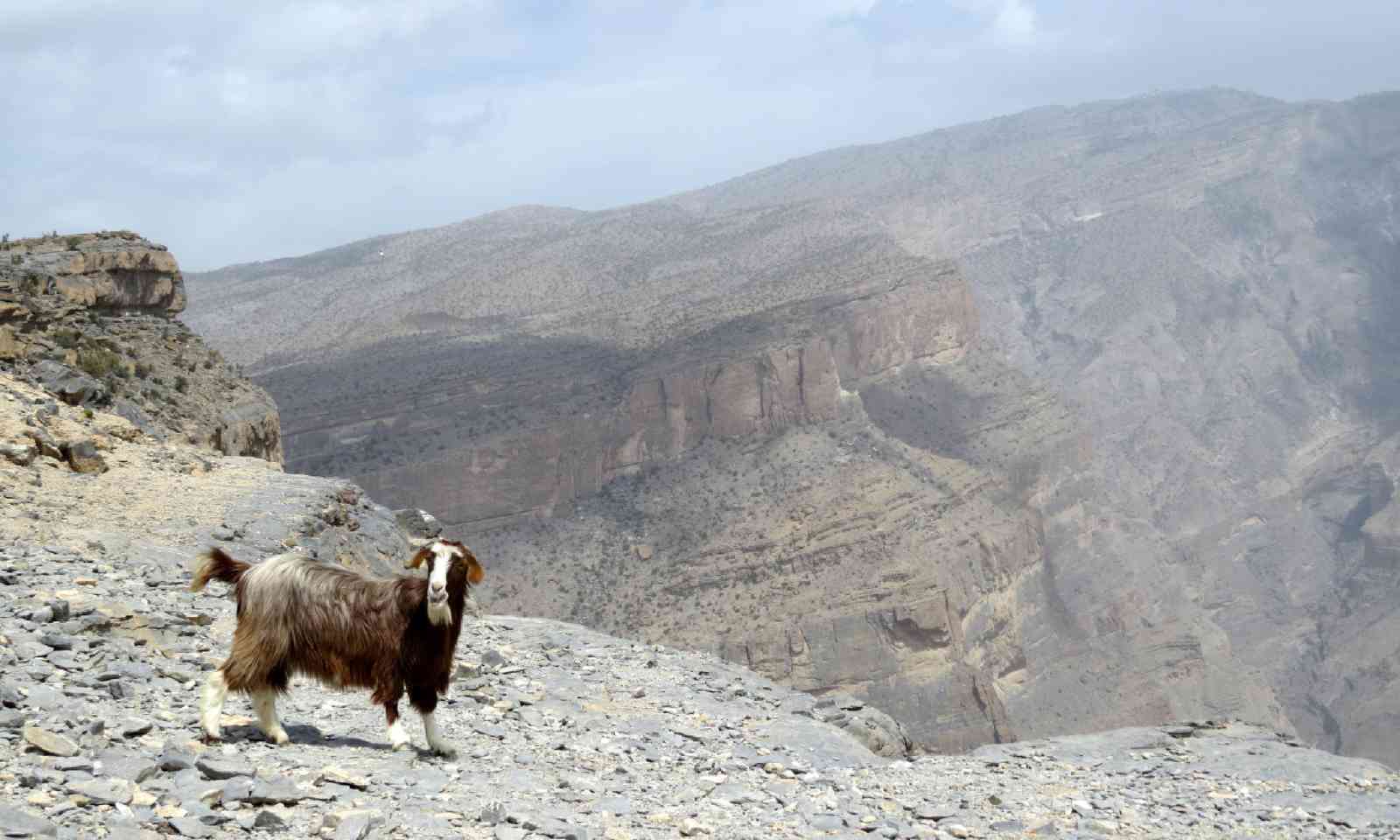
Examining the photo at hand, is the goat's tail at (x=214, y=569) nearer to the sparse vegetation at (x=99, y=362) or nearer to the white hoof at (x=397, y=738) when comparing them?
the white hoof at (x=397, y=738)

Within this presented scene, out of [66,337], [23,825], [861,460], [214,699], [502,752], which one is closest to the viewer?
[23,825]

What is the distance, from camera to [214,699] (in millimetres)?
9031

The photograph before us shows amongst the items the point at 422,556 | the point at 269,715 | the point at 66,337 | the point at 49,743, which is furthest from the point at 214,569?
the point at 66,337

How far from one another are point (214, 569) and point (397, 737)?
1799 mm

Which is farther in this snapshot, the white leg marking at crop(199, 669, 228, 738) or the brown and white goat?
the brown and white goat

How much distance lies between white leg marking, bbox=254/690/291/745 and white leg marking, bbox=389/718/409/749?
2.27 ft

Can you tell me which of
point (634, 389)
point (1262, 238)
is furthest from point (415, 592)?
point (1262, 238)

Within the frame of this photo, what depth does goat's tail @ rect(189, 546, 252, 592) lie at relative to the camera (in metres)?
9.73

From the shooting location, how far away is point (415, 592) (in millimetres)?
9570

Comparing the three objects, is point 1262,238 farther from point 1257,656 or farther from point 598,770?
point 598,770

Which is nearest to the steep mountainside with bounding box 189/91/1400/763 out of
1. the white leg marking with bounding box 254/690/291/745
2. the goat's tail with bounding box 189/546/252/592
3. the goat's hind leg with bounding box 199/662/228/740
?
the goat's tail with bounding box 189/546/252/592

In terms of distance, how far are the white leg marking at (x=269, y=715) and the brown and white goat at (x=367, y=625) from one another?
11 cm

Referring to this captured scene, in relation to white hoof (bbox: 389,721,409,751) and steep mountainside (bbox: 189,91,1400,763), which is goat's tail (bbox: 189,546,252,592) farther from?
steep mountainside (bbox: 189,91,1400,763)

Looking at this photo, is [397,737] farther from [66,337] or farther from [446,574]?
[66,337]
